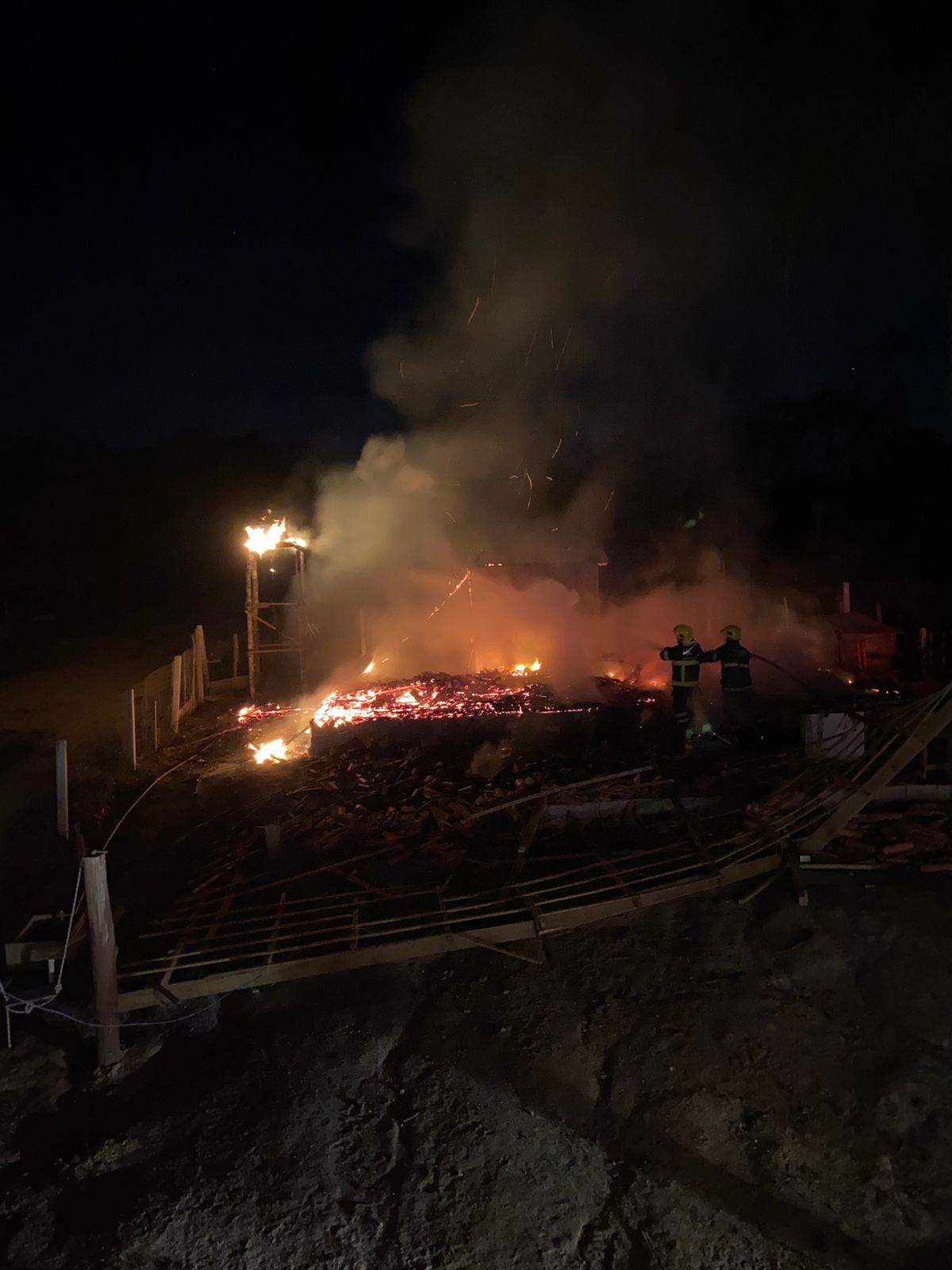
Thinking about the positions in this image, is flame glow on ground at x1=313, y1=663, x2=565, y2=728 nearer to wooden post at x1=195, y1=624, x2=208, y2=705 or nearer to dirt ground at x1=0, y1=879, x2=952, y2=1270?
wooden post at x1=195, y1=624, x2=208, y2=705

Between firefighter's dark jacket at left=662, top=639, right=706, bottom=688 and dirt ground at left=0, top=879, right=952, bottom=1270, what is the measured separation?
4.67 meters

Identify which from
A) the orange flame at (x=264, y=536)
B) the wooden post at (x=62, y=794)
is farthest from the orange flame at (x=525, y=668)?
the wooden post at (x=62, y=794)

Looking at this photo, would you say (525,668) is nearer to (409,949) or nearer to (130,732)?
(130,732)

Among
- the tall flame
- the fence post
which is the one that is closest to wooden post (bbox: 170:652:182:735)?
the fence post

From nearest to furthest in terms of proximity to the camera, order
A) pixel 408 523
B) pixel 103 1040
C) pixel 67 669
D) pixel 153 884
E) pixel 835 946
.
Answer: pixel 103 1040 < pixel 835 946 < pixel 153 884 < pixel 408 523 < pixel 67 669

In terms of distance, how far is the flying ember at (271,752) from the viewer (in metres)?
11.3

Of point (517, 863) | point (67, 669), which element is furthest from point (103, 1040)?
point (67, 669)

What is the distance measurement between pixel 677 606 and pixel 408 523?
6.53 m

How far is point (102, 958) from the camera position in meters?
5.07

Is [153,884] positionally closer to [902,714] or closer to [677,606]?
[902,714]

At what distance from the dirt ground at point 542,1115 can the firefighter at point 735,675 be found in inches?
174

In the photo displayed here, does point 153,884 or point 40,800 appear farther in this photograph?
point 40,800

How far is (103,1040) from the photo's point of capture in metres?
5.19

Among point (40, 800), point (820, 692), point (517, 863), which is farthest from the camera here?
point (820, 692)
